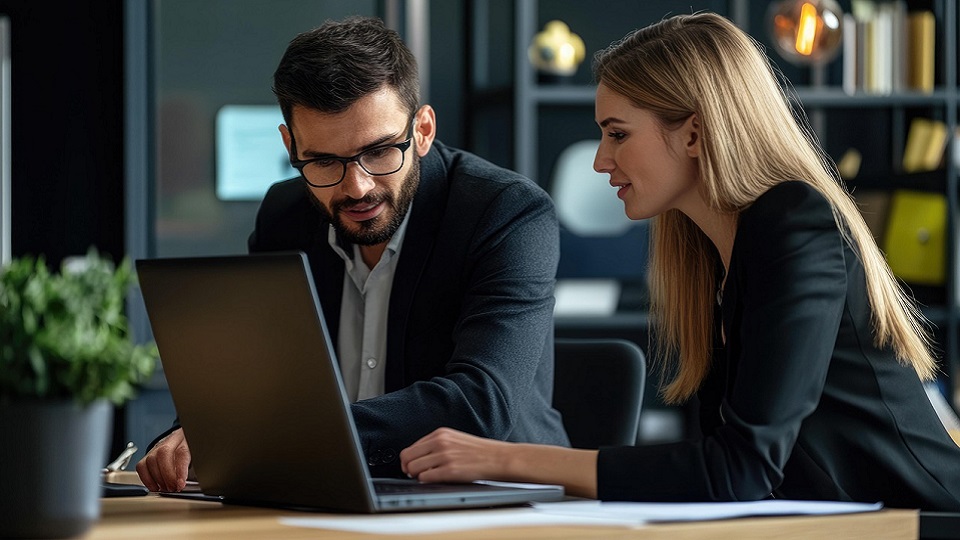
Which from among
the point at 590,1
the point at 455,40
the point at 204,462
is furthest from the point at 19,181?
the point at 204,462

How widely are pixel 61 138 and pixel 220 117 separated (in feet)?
1.62

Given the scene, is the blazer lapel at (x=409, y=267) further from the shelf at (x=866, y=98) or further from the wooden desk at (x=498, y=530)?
the shelf at (x=866, y=98)

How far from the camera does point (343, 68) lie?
202 centimetres

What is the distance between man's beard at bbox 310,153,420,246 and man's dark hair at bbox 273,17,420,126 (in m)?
0.12

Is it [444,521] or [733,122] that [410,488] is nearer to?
[444,521]

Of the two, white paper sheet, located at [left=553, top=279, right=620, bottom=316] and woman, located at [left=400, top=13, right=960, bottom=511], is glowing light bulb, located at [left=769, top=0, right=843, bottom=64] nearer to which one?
white paper sheet, located at [left=553, top=279, right=620, bottom=316]

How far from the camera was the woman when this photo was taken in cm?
142

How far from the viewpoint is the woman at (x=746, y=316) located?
4.65ft

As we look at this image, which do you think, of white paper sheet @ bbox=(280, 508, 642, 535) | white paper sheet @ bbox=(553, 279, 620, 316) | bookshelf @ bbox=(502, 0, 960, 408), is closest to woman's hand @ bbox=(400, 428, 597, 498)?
white paper sheet @ bbox=(280, 508, 642, 535)

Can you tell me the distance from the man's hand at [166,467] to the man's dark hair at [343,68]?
59cm

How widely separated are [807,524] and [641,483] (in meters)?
0.20

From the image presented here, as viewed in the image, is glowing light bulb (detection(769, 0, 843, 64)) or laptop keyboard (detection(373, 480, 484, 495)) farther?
glowing light bulb (detection(769, 0, 843, 64))

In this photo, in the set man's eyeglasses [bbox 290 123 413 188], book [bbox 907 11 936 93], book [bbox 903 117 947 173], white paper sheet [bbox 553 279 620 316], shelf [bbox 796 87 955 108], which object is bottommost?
white paper sheet [bbox 553 279 620 316]

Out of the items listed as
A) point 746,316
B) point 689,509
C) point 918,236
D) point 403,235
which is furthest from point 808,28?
point 689,509
